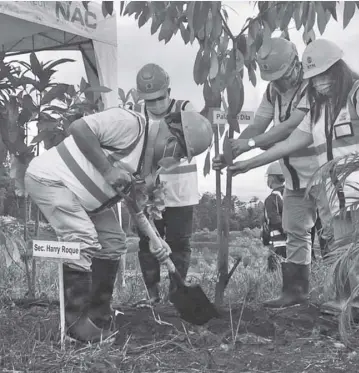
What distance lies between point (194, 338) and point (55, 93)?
1.27 metres

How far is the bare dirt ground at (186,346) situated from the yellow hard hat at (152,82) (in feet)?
3.05

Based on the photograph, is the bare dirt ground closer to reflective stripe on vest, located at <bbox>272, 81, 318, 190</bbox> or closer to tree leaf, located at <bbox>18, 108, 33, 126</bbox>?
reflective stripe on vest, located at <bbox>272, 81, 318, 190</bbox>

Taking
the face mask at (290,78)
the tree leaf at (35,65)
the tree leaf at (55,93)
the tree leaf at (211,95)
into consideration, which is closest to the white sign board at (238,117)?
the tree leaf at (211,95)

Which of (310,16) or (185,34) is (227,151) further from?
(310,16)

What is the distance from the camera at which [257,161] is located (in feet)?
9.23

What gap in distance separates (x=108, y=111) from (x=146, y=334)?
85 centimetres

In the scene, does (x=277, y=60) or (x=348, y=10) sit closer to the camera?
(x=348, y=10)

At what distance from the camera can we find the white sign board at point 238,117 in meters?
2.64

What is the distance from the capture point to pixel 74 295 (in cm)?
242

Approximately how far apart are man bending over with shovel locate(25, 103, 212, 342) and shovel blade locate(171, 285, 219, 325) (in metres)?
0.33

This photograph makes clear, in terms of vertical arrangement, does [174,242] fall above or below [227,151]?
below

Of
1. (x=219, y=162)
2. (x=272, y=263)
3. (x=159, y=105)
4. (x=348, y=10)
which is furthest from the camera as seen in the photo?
(x=272, y=263)

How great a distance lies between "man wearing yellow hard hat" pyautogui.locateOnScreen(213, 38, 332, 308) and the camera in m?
2.88

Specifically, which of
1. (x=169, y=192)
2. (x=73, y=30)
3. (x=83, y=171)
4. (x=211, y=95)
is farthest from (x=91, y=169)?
(x=73, y=30)
